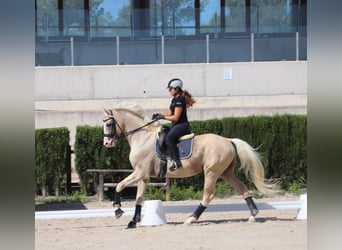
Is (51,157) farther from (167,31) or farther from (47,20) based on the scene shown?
(47,20)

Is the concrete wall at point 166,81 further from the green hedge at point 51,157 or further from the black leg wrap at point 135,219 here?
the black leg wrap at point 135,219

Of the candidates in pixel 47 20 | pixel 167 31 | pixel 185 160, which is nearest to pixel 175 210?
pixel 185 160

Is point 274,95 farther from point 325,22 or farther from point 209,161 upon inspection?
point 325,22

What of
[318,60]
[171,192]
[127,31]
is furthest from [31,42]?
[127,31]

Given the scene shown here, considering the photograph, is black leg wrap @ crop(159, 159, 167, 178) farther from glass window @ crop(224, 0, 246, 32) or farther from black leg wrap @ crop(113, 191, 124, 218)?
glass window @ crop(224, 0, 246, 32)

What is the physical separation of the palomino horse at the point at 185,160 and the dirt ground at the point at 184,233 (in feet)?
1.16

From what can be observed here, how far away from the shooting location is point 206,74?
18547 millimetres

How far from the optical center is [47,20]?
20.5m

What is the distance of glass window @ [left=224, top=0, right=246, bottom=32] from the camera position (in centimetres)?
2073

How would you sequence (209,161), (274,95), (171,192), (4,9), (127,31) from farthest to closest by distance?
1. (127,31)
2. (274,95)
3. (171,192)
4. (209,161)
5. (4,9)

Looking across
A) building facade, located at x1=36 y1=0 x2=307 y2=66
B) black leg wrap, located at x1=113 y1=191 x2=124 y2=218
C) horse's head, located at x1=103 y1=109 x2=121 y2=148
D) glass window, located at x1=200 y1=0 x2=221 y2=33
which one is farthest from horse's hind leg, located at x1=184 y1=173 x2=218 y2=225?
glass window, located at x1=200 y1=0 x2=221 y2=33

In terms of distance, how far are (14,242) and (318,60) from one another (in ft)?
3.25

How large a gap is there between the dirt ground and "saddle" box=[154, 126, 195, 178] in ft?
2.90

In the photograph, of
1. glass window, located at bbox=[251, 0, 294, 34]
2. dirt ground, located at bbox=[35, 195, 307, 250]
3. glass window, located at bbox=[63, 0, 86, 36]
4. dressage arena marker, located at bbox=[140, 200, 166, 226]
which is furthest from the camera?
glass window, located at bbox=[251, 0, 294, 34]
